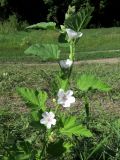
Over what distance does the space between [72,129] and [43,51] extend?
0.35m

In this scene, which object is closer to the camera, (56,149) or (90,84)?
(90,84)

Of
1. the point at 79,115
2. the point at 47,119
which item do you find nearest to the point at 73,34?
the point at 47,119

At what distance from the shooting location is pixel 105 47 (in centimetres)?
2205

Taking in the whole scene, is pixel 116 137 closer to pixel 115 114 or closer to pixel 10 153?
pixel 10 153

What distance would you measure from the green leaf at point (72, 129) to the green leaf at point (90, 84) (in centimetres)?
14

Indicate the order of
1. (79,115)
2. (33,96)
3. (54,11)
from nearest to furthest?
1. (33,96)
2. (79,115)
3. (54,11)

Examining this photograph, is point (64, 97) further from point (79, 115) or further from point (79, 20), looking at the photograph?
Answer: point (79, 115)

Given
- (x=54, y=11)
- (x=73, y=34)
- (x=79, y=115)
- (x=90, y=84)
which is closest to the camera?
(x=73, y=34)

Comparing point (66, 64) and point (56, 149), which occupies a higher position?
point (66, 64)

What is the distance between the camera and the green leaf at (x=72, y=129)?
2.27m

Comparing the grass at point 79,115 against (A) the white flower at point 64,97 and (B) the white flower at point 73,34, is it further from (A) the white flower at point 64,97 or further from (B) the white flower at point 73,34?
(B) the white flower at point 73,34

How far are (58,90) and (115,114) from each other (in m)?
3.68

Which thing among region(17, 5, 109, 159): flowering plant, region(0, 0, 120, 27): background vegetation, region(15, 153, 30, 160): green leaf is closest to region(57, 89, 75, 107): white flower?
region(17, 5, 109, 159): flowering plant

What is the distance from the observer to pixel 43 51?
222 centimetres
